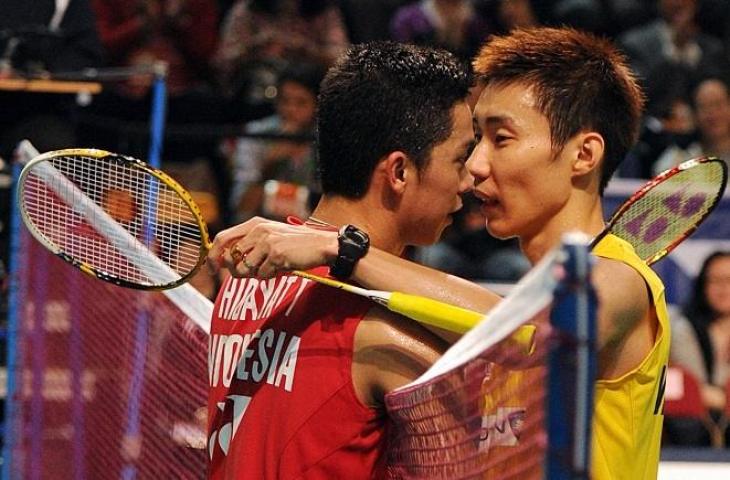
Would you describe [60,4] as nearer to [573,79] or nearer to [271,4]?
[271,4]

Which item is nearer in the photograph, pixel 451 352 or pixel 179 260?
pixel 451 352

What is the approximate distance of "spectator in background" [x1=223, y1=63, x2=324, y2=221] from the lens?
8141 mm

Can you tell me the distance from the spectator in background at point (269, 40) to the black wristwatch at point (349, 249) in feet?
21.2

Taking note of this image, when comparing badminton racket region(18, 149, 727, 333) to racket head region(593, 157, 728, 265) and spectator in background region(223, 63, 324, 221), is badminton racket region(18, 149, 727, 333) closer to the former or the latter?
racket head region(593, 157, 728, 265)

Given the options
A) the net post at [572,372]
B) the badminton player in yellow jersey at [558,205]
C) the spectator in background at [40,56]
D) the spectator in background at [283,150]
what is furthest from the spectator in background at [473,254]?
the net post at [572,372]

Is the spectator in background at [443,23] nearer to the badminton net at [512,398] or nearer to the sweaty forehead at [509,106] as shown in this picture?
the sweaty forehead at [509,106]

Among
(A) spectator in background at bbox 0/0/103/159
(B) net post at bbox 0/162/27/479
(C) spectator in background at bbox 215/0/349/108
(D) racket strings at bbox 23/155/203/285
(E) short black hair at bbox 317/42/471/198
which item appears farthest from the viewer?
(C) spectator in background at bbox 215/0/349/108

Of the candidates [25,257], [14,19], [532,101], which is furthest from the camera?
[14,19]

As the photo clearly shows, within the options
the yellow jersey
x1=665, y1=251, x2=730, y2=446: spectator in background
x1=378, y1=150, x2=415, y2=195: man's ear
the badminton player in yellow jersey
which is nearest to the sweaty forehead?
the badminton player in yellow jersey

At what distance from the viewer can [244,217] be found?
319 inches

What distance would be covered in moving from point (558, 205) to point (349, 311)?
1.75 feet

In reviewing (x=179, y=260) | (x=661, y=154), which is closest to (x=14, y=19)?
(x=179, y=260)

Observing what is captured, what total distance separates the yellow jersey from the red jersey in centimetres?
45

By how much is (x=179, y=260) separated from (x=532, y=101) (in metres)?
1.12
